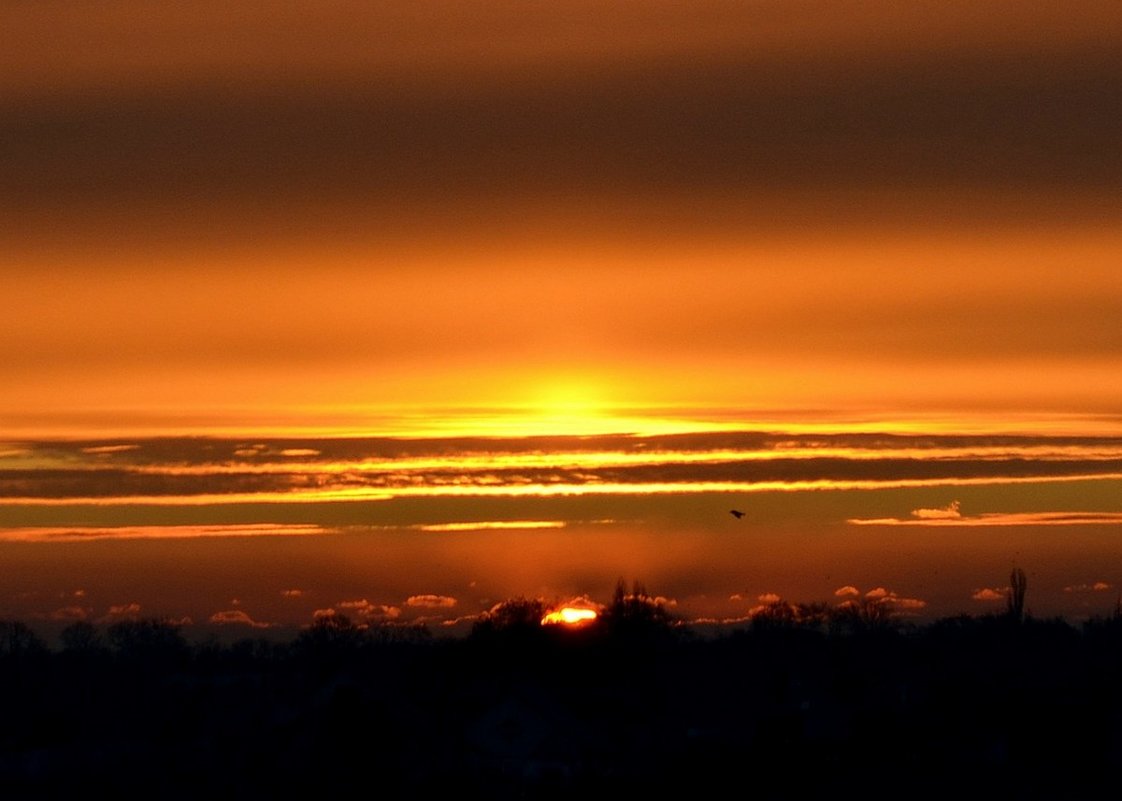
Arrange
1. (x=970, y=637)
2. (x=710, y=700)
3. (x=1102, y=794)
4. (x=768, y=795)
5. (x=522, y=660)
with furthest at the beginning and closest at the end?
(x=970, y=637) < (x=522, y=660) < (x=710, y=700) < (x=1102, y=794) < (x=768, y=795)

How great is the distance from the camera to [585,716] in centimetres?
12331

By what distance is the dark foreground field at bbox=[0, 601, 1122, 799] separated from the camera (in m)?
72.7

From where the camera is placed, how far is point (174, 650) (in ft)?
635

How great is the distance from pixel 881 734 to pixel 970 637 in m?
98.7

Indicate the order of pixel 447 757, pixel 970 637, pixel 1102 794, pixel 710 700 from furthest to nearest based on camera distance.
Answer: pixel 970 637, pixel 710 700, pixel 447 757, pixel 1102 794

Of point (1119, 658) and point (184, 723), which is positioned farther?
point (1119, 658)

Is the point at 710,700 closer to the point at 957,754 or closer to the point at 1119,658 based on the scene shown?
the point at 1119,658

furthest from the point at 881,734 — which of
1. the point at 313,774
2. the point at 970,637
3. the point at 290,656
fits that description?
the point at 290,656

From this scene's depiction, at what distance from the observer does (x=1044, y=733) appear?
269ft

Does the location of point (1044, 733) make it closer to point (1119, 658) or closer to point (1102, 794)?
point (1102, 794)

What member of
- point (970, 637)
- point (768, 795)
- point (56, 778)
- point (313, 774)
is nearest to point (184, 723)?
point (56, 778)

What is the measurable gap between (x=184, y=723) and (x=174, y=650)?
73.2 m

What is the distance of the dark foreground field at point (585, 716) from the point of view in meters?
72.7

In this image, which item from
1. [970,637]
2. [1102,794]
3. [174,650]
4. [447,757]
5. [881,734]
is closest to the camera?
[1102,794]
